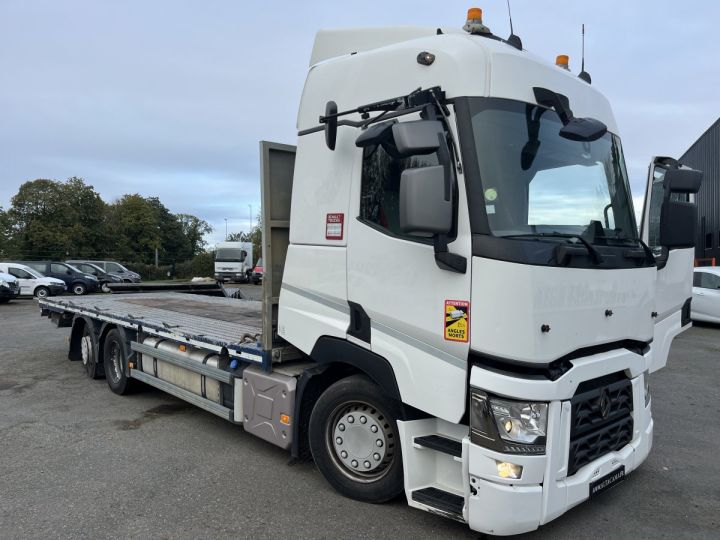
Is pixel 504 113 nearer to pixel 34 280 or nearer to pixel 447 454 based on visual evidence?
pixel 447 454

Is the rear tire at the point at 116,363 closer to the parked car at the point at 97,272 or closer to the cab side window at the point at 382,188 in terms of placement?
the cab side window at the point at 382,188

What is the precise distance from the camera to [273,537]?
11.2 feet

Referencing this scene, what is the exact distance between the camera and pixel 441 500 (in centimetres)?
321

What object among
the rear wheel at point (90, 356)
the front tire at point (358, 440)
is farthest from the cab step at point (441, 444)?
the rear wheel at point (90, 356)

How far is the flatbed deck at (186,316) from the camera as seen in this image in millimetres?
4895

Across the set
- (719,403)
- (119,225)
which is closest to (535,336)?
(719,403)

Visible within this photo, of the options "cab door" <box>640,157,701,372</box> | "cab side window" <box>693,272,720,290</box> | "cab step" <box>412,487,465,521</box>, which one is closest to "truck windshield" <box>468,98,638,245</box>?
"cab door" <box>640,157,701,372</box>

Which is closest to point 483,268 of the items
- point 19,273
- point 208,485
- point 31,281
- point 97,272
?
point 208,485

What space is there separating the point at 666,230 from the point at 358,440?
2.79 meters

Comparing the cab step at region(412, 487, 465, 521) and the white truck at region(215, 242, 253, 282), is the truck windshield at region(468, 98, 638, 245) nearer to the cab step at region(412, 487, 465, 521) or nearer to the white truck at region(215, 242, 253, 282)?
the cab step at region(412, 487, 465, 521)

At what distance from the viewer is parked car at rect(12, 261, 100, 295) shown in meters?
25.2

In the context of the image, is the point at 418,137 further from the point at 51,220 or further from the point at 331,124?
the point at 51,220

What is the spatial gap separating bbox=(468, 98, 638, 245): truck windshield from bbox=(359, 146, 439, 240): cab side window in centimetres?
49

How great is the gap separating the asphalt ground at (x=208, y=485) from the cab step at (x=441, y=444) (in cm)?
47
